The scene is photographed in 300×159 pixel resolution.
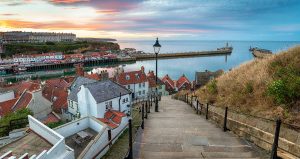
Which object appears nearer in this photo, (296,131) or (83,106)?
(296,131)

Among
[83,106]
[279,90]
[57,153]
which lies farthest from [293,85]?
[83,106]

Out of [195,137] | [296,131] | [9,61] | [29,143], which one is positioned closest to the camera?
[296,131]

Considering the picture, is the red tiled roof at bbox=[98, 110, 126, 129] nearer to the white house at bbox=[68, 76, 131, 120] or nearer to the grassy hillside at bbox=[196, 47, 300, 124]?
the white house at bbox=[68, 76, 131, 120]

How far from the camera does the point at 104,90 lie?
28828 mm

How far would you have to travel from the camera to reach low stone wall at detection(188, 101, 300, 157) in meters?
5.89

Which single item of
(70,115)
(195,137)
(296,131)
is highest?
(296,131)

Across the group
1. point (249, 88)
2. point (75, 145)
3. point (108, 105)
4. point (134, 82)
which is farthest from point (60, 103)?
point (249, 88)

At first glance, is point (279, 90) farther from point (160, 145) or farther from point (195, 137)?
point (160, 145)

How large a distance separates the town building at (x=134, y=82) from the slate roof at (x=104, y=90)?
1342cm

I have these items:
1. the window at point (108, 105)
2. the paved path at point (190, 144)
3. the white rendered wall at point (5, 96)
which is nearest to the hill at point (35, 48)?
the white rendered wall at point (5, 96)

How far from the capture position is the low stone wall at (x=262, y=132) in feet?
19.3

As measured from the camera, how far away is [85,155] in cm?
1398

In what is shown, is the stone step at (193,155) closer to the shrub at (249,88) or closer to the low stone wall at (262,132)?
the low stone wall at (262,132)

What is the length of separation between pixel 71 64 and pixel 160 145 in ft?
363
